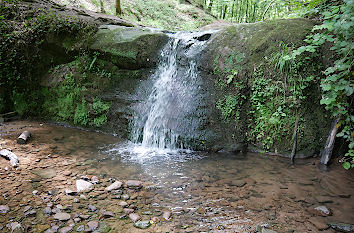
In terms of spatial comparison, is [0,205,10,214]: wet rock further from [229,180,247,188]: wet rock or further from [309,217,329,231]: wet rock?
[309,217,329,231]: wet rock

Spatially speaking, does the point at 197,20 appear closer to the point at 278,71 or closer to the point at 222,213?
the point at 278,71

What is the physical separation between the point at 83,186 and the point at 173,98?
3522 millimetres

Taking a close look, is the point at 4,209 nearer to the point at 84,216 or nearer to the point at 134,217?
the point at 84,216

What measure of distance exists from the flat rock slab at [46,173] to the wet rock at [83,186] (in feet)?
2.00

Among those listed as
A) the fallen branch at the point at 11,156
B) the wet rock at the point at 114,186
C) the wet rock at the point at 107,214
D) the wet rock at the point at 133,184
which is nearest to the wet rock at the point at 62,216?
the wet rock at the point at 107,214

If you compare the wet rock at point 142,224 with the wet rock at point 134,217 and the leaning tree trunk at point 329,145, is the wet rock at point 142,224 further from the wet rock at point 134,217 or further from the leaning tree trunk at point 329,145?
the leaning tree trunk at point 329,145

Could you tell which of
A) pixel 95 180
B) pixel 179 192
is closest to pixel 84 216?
pixel 95 180

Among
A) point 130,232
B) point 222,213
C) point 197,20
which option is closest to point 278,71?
point 222,213

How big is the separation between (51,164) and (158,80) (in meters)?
3.78

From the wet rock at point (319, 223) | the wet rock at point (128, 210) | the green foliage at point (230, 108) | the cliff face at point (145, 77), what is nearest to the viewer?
the wet rock at point (319, 223)

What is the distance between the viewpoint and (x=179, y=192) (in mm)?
3408

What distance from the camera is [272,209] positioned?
298 cm

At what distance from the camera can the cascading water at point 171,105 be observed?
539cm

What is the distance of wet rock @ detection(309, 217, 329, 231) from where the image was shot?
261 centimetres
